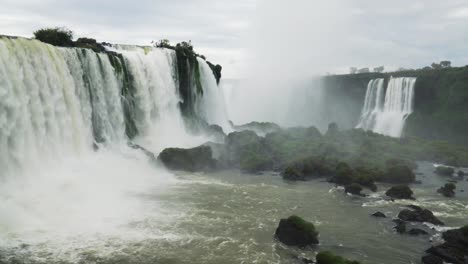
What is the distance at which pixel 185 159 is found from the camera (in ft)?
82.8

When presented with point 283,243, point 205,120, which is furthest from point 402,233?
A: point 205,120

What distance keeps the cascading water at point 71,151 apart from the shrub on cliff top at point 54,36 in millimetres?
2124

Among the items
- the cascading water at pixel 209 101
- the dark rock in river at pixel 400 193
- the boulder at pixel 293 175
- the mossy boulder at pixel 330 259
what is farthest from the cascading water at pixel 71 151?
the dark rock in river at pixel 400 193

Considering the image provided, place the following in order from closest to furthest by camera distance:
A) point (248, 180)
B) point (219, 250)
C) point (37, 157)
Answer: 1. point (219, 250)
2. point (37, 157)
3. point (248, 180)

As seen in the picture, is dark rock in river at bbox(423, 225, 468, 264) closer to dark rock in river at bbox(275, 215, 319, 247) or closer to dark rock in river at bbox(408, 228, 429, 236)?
dark rock in river at bbox(408, 228, 429, 236)

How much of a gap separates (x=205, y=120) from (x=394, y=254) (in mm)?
26271

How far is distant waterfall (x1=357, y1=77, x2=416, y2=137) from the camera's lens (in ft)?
158

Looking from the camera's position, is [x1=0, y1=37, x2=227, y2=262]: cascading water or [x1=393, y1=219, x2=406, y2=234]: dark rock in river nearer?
[x1=0, y1=37, x2=227, y2=262]: cascading water

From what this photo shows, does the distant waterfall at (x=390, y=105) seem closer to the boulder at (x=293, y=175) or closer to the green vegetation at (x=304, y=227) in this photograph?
the boulder at (x=293, y=175)

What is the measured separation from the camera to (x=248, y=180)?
23531mm

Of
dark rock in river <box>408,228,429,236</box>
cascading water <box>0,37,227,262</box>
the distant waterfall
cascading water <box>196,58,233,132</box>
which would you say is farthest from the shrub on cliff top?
the distant waterfall

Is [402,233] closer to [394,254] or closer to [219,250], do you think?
[394,254]

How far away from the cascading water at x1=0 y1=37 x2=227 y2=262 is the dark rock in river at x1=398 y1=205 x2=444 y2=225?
30.0 ft

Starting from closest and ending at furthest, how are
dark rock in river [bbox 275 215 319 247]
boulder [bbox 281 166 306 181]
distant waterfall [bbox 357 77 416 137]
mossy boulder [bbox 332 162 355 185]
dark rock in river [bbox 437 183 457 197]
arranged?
dark rock in river [bbox 275 215 319 247] < dark rock in river [bbox 437 183 457 197] < mossy boulder [bbox 332 162 355 185] < boulder [bbox 281 166 306 181] < distant waterfall [bbox 357 77 416 137]
